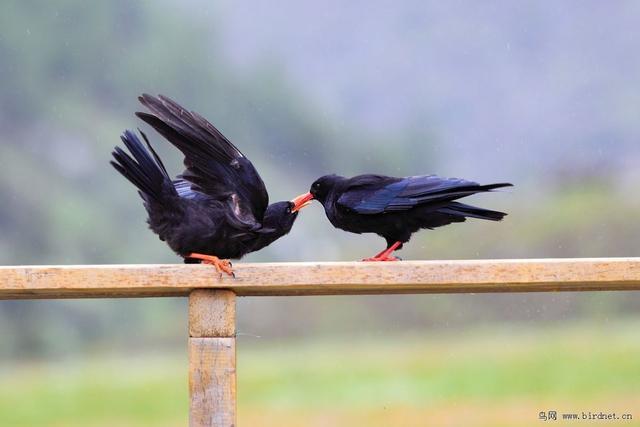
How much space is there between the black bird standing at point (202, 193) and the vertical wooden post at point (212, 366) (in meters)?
0.59

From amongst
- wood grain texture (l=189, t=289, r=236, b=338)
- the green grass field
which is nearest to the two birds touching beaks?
wood grain texture (l=189, t=289, r=236, b=338)

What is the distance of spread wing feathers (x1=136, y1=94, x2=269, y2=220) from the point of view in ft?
13.8

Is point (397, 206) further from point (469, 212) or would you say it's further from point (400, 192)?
point (469, 212)

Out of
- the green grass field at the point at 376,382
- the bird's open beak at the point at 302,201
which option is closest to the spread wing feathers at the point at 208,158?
the bird's open beak at the point at 302,201

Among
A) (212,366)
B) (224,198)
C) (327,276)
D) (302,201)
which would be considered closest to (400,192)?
(302,201)

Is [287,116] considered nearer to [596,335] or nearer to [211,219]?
[596,335]

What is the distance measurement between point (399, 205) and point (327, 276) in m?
0.94

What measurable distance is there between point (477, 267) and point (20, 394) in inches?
397

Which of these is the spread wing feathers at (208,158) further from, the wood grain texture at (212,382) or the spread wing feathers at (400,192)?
the wood grain texture at (212,382)

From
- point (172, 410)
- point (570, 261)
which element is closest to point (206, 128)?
point (570, 261)

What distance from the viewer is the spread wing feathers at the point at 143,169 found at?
4352 millimetres

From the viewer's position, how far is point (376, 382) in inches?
462

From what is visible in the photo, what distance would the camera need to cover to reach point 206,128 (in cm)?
433

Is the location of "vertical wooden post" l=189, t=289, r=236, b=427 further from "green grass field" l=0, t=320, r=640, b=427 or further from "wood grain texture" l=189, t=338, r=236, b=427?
"green grass field" l=0, t=320, r=640, b=427
